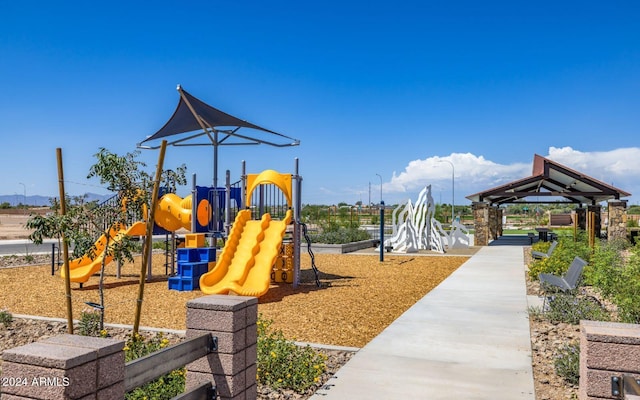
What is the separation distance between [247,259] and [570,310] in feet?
20.5

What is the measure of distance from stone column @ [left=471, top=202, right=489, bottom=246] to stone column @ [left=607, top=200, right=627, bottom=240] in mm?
5747

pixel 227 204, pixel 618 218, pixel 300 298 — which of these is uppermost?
pixel 227 204

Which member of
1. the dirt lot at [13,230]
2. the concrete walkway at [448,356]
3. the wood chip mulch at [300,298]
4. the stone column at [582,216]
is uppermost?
the stone column at [582,216]

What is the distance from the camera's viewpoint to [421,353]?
6.26 meters

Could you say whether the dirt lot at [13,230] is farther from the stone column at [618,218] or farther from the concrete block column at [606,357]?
the stone column at [618,218]

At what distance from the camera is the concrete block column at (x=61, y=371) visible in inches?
106

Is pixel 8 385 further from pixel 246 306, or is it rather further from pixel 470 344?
pixel 470 344

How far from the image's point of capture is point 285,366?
5.54 m

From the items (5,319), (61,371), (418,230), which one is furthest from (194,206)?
(418,230)

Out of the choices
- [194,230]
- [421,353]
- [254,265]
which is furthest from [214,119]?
[421,353]

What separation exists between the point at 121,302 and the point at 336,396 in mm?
7014

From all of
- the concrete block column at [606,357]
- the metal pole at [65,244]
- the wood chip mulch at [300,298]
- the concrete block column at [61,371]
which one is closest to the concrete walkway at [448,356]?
the wood chip mulch at [300,298]

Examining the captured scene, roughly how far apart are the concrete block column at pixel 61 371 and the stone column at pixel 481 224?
2594 cm

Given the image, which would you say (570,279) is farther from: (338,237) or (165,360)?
(338,237)
